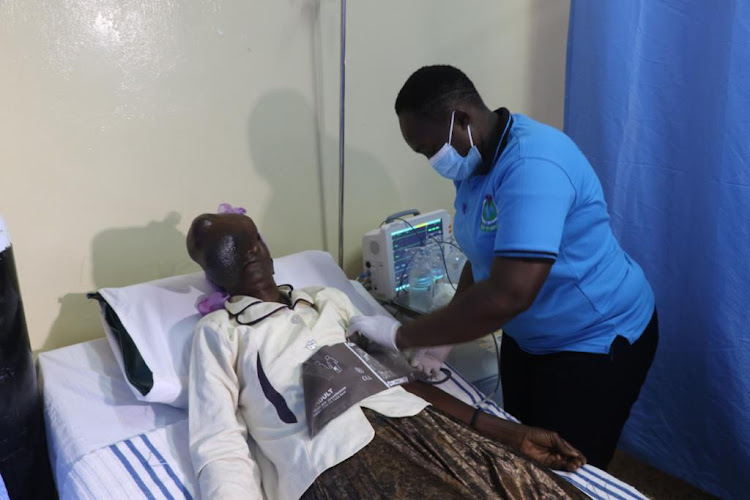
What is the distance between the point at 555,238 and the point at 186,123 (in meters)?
1.18

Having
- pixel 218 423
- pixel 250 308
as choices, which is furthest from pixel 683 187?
pixel 218 423

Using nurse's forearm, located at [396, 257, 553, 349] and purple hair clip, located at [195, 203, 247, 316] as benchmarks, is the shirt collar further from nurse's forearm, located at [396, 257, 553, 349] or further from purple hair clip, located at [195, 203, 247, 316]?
nurse's forearm, located at [396, 257, 553, 349]

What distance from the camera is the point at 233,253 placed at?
1611mm

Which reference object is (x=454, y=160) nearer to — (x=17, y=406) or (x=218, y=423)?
(x=218, y=423)

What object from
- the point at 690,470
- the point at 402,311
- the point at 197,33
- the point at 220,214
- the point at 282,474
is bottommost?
the point at 690,470

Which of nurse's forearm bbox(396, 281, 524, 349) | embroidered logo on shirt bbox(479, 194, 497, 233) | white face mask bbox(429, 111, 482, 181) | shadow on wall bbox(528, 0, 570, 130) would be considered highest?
shadow on wall bbox(528, 0, 570, 130)

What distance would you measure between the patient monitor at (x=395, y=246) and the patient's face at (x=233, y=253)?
49cm

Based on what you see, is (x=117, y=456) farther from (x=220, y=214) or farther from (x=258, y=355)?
(x=220, y=214)

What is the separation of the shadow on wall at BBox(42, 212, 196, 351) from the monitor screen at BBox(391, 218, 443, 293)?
0.69 meters

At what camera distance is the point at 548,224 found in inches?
46.2

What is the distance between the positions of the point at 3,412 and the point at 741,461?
6.71ft

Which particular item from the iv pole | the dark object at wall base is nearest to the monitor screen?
the iv pole

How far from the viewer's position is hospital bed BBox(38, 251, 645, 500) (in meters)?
1.32

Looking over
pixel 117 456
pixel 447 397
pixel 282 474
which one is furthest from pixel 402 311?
pixel 117 456
